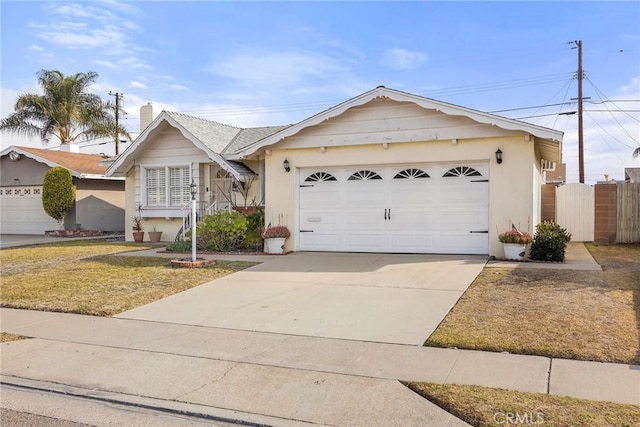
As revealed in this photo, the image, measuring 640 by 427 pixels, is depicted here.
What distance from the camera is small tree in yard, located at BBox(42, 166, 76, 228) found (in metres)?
21.8

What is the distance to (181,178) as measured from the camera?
18141 mm

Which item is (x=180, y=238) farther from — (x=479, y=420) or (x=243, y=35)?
(x=479, y=420)

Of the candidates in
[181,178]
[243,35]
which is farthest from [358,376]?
[181,178]

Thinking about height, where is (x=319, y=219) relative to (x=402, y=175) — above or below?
below

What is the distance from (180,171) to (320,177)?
6.28 meters

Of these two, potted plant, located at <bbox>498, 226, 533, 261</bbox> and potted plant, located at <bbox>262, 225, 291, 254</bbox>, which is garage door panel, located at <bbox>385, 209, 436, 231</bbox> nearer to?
potted plant, located at <bbox>498, 226, 533, 261</bbox>

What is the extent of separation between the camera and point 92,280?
33.8 ft

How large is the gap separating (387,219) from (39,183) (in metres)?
17.9

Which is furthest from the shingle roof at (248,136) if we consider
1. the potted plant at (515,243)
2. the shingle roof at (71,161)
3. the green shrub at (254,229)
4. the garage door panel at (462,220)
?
the potted plant at (515,243)

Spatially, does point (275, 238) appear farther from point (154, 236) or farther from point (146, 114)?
point (146, 114)

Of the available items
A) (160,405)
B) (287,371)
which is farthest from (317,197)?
(160,405)

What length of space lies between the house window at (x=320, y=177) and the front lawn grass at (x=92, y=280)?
342 cm

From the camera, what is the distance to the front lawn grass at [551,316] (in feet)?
18.4

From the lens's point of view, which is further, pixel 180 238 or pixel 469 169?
pixel 180 238
